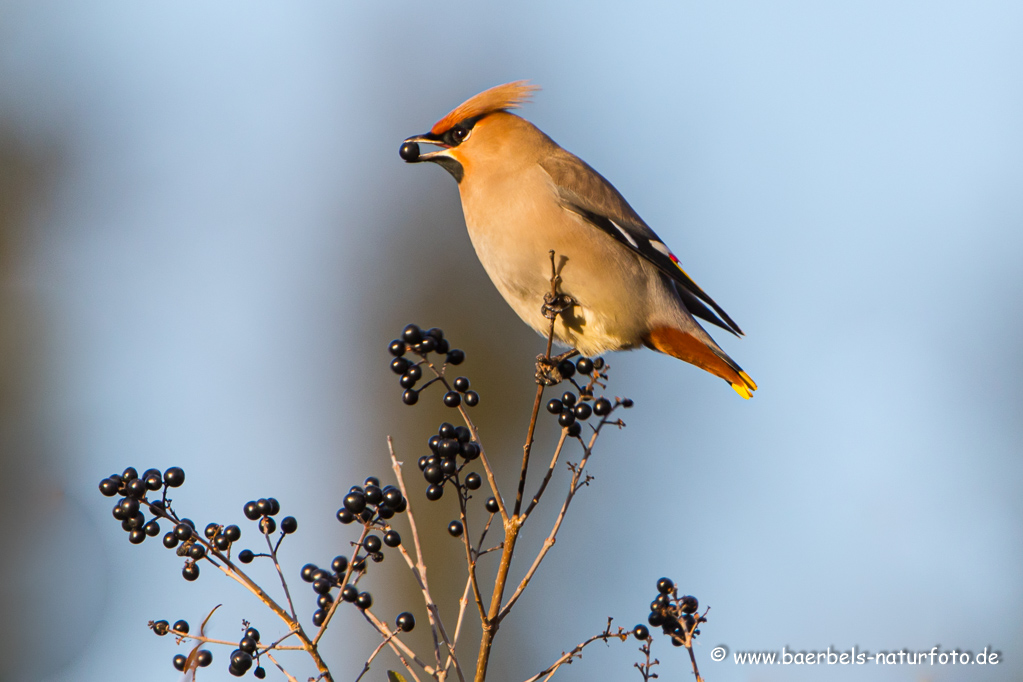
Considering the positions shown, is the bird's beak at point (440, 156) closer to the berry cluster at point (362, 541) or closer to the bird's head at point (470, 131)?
the bird's head at point (470, 131)

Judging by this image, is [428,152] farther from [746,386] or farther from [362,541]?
[362,541]

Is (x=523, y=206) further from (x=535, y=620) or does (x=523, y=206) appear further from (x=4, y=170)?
(x=4, y=170)

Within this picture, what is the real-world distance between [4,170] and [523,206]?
339 inches

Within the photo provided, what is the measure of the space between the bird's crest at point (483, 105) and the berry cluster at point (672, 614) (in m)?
2.17

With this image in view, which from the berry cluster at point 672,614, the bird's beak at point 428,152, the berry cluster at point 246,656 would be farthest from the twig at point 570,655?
the bird's beak at point 428,152

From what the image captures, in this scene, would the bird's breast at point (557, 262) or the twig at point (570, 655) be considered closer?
the twig at point (570, 655)

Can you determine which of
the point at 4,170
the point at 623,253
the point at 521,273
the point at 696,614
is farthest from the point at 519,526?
the point at 4,170

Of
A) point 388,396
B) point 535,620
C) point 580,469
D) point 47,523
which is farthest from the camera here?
point 388,396

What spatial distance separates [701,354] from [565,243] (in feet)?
2.07

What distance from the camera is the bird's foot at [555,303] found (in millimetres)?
3463

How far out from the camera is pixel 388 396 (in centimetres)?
912

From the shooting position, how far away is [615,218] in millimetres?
3877

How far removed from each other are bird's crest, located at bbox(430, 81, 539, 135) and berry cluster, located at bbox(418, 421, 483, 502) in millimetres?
1858

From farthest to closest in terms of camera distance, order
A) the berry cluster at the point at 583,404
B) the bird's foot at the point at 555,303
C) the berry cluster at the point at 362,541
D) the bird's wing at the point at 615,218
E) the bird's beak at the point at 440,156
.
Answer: the bird's beak at the point at 440,156 < the bird's wing at the point at 615,218 < the bird's foot at the point at 555,303 < the berry cluster at the point at 583,404 < the berry cluster at the point at 362,541
